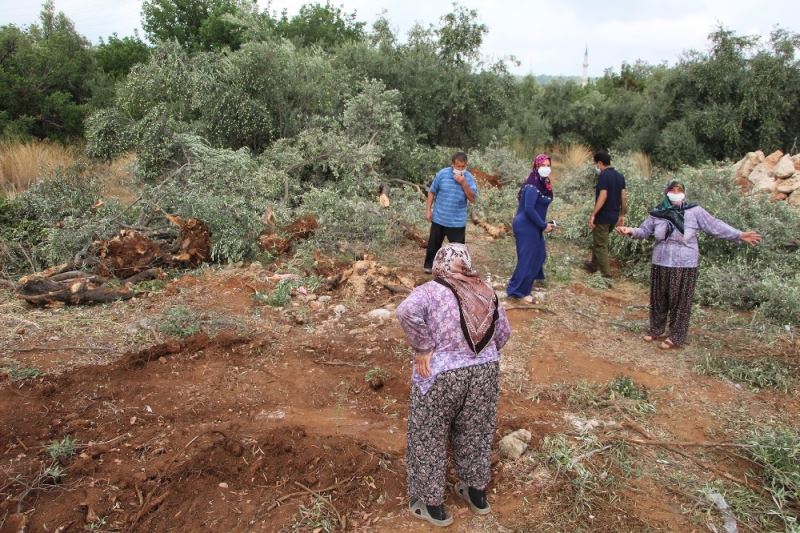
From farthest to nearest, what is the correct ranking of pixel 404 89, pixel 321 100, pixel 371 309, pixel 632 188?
pixel 404 89 → pixel 321 100 → pixel 632 188 → pixel 371 309

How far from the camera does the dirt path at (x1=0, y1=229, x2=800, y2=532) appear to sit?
118 inches

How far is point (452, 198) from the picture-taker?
6.25m

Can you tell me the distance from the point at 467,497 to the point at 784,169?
10287 mm

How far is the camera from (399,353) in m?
4.78

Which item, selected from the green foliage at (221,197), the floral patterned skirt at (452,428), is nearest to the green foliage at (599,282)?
the green foliage at (221,197)

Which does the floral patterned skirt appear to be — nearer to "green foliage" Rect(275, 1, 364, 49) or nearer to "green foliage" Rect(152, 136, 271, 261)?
"green foliage" Rect(152, 136, 271, 261)

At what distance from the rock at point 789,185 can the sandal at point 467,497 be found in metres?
9.75

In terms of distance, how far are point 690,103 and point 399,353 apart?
536 inches

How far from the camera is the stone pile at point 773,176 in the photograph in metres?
9.98

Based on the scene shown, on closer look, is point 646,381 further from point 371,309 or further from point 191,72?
point 191,72

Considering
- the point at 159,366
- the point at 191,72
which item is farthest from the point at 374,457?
the point at 191,72

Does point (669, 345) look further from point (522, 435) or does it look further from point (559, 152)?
point (559, 152)

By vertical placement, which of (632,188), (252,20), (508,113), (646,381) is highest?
(252,20)

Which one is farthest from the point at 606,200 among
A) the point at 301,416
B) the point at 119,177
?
the point at 119,177
